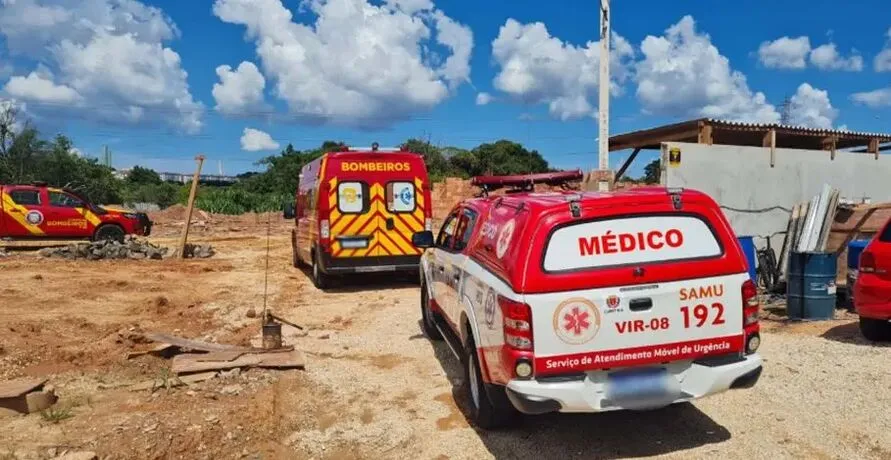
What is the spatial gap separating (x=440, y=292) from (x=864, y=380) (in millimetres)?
4053

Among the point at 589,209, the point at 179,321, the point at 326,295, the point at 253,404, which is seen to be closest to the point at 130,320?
the point at 179,321

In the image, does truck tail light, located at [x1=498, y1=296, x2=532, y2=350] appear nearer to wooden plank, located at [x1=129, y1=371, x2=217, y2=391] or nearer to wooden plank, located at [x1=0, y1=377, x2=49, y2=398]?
wooden plank, located at [x1=129, y1=371, x2=217, y2=391]

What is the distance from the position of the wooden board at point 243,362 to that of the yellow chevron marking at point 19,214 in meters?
15.8

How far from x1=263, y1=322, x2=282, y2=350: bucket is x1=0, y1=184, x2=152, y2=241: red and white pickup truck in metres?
15.4

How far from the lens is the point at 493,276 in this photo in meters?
4.71

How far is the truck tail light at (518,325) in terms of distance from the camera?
409cm

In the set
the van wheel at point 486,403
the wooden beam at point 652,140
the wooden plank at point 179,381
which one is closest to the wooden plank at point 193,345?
the wooden plank at point 179,381

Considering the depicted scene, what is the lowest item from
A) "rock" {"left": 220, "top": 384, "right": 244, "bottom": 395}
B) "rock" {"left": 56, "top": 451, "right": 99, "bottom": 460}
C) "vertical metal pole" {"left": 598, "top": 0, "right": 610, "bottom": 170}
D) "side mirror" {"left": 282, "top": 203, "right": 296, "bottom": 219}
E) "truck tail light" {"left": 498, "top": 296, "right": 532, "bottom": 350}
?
"rock" {"left": 220, "top": 384, "right": 244, "bottom": 395}

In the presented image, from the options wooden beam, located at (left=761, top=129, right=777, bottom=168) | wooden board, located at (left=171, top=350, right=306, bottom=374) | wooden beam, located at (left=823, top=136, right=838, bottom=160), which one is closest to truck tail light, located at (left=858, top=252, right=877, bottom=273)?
wooden board, located at (left=171, top=350, right=306, bottom=374)

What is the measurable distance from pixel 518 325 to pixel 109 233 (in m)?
19.8

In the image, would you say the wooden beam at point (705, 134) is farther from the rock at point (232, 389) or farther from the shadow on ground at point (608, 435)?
the rock at point (232, 389)

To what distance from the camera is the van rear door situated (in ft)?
13.5

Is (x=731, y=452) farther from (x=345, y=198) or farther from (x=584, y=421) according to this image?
(x=345, y=198)

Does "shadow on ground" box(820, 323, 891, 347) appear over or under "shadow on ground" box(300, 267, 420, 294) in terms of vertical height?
under
